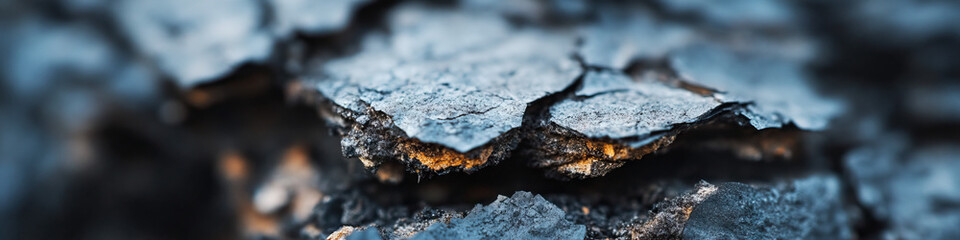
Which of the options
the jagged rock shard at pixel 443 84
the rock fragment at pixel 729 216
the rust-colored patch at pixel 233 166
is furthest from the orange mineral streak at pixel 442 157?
the rust-colored patch at pixel 233 166

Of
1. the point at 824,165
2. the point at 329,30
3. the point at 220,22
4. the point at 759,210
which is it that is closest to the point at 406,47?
the point at 329,30

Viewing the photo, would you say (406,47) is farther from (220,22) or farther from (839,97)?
(839,97)

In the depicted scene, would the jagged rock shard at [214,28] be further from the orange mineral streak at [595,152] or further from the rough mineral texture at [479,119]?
the orange mineral streak at [595,152]

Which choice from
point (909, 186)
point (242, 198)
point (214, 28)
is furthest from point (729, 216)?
point (214, 28)

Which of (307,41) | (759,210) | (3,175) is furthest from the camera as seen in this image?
(3,175)

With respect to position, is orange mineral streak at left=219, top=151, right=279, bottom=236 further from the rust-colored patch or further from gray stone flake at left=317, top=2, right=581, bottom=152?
gray stone flake at left=317, top=2, right=581, bottom=152

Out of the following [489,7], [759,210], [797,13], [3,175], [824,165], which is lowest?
[3,175]

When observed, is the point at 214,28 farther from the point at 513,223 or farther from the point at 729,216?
the point at 729,216
